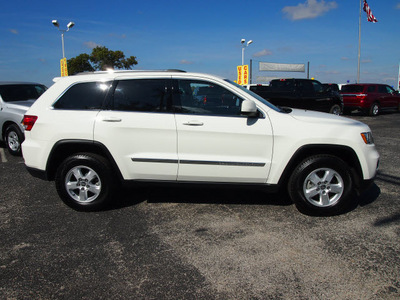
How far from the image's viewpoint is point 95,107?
403cm

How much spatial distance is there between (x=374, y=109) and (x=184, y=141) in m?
16.4

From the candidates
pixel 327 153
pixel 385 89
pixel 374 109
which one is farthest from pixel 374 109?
pixel 327 153

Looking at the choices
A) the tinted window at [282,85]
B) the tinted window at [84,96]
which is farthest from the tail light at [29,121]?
the tinted window at [282,85]

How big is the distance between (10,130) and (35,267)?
589cm

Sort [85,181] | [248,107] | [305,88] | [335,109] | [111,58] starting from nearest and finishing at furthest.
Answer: [248,107], [85,181], [305,88], [335,109], [111,58]

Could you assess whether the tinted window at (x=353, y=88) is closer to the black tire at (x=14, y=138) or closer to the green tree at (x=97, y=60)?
the black tire at (x=14, y=138)

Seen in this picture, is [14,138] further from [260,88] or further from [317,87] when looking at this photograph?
[317,87]

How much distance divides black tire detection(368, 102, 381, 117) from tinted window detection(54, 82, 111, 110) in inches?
642

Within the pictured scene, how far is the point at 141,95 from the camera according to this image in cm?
402

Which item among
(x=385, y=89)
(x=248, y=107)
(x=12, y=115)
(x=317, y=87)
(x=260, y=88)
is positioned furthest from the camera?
(x=385, y=89)

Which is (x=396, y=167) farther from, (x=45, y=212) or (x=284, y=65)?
(x=284, y=65)

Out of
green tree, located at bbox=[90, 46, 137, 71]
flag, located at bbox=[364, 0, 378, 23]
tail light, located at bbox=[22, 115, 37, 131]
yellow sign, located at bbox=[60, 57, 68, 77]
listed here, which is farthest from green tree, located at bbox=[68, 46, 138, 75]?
tail light, located at bbox=[22, 115, 37, 131]

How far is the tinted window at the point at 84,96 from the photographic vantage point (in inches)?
159

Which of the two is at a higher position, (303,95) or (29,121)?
(303,95)
